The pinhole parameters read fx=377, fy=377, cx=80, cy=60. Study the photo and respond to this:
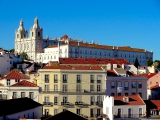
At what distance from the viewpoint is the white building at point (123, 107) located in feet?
140

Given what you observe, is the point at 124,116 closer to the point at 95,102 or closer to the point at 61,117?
the point at 95,102

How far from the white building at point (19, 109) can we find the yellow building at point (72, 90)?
3921 millimetres

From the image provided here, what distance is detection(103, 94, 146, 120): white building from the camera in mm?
42562

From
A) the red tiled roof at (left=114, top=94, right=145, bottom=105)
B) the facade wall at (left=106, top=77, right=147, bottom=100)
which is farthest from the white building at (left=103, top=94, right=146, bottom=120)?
the facade wall at (left=106, top=77, right=147, bottom=100)

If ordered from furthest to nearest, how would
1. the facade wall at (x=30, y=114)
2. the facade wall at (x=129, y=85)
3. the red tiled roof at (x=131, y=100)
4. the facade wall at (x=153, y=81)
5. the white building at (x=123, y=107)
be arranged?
the facade wall at (x=153, y=81) → the facade wall at (x=129, y=85) → the red tiled roof at (x=131, y=100) → the white building at (x=123, y=107) → the facade wall at (x=30, y=114)

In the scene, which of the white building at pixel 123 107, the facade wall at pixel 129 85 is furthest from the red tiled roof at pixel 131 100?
the facade wall at pixel 129 85

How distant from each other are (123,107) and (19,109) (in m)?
13.6

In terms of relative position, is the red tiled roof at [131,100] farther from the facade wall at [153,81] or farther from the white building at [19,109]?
the facade wall at [153,81]

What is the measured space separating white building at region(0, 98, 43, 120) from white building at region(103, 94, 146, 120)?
766cm

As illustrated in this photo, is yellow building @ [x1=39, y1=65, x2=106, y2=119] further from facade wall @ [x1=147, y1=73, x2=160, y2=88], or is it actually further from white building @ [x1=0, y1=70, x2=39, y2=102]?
facade wall @ [x1=147, y1=73, x2=160, y2=88]

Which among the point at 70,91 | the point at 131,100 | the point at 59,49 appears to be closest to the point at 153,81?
the point at 131,100

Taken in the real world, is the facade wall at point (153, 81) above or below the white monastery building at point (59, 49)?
below

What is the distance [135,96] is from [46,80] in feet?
36.3

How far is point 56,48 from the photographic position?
14400 cm
